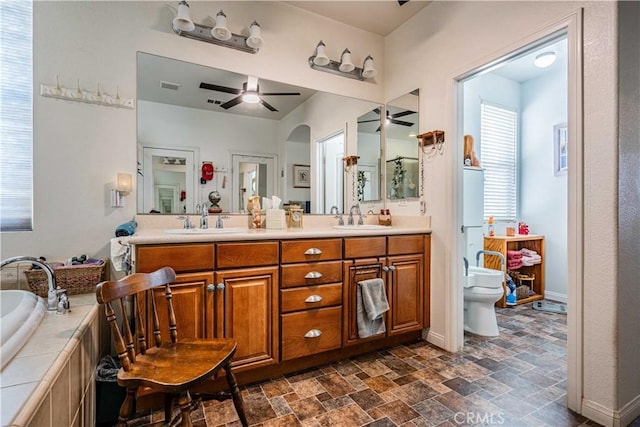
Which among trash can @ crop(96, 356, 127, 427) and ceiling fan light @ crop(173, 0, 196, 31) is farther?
ceiling fan light @ crop(173, 0, 196, 31)

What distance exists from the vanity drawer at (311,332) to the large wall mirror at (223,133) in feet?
3.29

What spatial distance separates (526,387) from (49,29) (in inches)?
144

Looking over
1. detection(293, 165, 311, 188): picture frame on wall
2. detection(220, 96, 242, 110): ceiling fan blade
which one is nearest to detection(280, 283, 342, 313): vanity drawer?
detection(293, 165, 311, 188): picture frame on wall

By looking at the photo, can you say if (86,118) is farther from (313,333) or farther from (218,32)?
(313,333)

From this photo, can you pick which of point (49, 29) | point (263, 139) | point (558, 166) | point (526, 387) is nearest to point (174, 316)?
point (263, 139)

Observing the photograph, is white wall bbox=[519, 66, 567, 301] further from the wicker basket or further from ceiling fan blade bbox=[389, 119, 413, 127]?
the wicker basket

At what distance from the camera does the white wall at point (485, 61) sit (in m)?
1.50

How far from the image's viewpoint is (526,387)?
1826mm

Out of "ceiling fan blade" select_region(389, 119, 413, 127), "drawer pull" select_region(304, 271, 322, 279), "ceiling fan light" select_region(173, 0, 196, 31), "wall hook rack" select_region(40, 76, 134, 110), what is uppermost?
"ceiling fan light" select_region(173, 0, 196, 31)

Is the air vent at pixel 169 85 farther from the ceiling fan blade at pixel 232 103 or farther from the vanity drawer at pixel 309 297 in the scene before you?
the vanity drawer at pixel 309 297

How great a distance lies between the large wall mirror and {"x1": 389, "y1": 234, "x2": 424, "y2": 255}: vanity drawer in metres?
0.78

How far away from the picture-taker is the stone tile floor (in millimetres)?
1546

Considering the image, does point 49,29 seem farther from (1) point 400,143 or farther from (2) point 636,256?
(2) point 636,256

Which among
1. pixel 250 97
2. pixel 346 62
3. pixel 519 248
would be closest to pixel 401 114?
pixel 346 62
